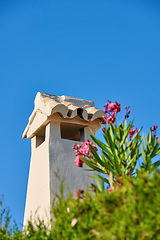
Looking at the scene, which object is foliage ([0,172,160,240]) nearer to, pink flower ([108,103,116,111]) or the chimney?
pink flower ([108,103,116,111])

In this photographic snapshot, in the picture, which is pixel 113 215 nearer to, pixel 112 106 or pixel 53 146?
pixel 112 106

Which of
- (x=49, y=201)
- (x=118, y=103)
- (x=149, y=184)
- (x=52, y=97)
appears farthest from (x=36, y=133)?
(x=149, y=184)

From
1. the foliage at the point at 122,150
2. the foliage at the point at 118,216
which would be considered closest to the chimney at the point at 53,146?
the foliage at the point at 122,150

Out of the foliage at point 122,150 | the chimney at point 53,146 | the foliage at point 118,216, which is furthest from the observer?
the chimney at point 53,146

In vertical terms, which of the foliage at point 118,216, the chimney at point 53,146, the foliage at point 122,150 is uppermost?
the chimney at point 53,146

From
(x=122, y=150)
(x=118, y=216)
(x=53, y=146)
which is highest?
(x=53, y=146)

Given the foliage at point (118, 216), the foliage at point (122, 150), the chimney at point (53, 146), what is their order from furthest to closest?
the chimney at point (53, 146), the foliage at point (122, 150), the foliage at point (118, 216)

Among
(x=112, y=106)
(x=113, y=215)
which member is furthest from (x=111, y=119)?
(x=113, y=215)

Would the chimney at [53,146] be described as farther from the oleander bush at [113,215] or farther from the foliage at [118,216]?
the foliage at [118,216]

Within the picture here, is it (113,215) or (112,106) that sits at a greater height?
(112,106)

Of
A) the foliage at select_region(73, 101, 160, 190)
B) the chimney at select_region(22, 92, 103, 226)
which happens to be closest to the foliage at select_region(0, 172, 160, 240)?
the foliage at select_region(73, 101, 160, 190)

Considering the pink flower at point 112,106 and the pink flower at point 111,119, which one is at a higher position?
the pink flower at point 112,106

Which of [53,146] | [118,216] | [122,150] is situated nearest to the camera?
[118,216]

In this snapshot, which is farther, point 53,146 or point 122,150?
point 53,146
